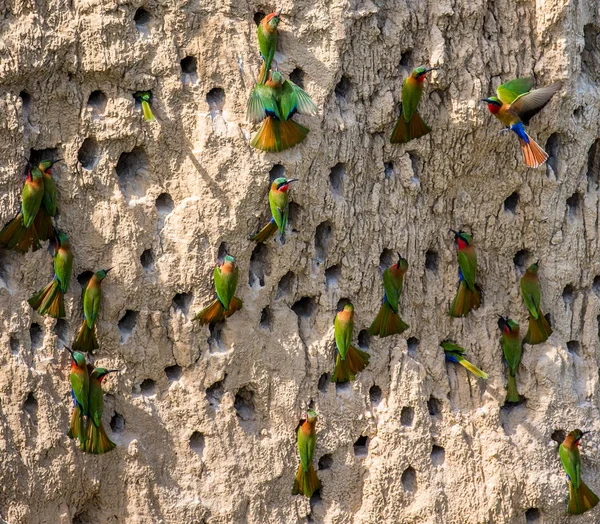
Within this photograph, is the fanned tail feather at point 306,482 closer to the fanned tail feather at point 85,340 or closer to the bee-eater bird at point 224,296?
the bee-eater bird at point 224,296

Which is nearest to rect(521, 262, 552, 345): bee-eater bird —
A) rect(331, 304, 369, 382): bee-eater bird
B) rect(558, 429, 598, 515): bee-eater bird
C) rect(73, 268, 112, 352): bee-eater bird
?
rect(558, 429, 598, 515): bee-eater bird

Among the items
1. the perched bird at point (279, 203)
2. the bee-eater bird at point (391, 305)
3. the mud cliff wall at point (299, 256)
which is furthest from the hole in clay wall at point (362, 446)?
the perched bird at point (279, 203)

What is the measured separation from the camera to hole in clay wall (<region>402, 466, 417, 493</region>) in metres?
4.52

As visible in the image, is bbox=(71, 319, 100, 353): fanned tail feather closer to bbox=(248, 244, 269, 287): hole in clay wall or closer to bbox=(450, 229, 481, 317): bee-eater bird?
bbox=(248, 244, 269, 287): hole in clay wall

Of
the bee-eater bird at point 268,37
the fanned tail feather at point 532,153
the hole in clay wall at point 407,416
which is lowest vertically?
the hole in clay wall at point 407,416

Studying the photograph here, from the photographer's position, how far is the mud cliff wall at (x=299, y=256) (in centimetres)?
410

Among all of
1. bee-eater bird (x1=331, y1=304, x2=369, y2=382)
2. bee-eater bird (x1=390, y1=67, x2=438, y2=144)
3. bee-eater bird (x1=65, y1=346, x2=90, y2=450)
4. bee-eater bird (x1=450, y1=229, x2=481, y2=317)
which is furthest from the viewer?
bee-eater bird (x1=450, y1=229, x2=481, y2=317)

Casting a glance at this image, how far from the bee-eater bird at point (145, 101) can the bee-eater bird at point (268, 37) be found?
44 centimetres

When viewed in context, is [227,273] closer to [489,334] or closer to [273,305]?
[273,305]

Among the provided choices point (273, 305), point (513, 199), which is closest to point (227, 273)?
point (273, 305)

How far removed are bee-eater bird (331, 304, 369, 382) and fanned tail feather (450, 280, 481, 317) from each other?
41 centimetres

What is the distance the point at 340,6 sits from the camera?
4.15 meters

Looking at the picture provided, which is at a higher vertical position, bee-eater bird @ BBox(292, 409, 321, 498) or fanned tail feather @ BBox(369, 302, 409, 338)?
fanned tail feather @ BBox(369, 302, 409, 338)

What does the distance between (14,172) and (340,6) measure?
1.35 metres
